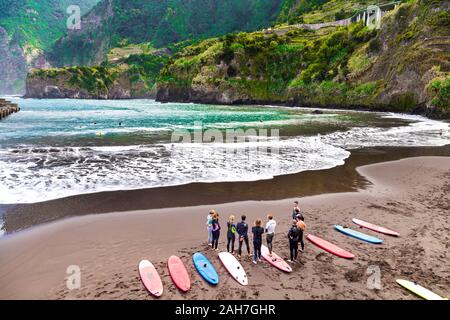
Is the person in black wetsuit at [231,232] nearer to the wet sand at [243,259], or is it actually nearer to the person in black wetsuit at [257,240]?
the wet sand at [243,259]

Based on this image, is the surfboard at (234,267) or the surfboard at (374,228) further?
the surfboard at (374,228)

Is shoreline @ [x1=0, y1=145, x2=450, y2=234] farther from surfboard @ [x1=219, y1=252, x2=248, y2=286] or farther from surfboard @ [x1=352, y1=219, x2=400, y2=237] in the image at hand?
surfboard @ [x1=219, y1=252, x2=248, y2=286]

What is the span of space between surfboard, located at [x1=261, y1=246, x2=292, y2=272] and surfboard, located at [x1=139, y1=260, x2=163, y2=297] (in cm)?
409

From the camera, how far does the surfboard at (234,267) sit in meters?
11.1

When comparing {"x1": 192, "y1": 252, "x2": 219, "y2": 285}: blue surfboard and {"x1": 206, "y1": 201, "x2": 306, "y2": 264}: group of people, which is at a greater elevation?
{"x1": 206, "y1": 201, "x2": 306, "y2": 264}: group of people

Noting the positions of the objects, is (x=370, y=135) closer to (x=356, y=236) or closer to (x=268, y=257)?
(x=356, y=236)

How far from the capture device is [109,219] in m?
16.0

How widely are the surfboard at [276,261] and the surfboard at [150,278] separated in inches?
161

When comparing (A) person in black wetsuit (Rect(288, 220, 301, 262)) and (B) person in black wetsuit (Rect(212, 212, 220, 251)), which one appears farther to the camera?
(B) person in black wetsuit (Rect(212, 212, 220, 251))

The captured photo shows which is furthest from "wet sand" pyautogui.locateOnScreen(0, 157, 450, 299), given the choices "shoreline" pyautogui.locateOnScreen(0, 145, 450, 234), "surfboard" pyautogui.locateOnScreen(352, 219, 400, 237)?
"shoreline" pyautogui.locateOnScreen(0, 145, 450, 234)

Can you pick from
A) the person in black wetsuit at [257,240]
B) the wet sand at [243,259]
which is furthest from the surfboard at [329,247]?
the person in black wetsuit at [257,240]

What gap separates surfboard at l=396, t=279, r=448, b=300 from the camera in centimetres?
997

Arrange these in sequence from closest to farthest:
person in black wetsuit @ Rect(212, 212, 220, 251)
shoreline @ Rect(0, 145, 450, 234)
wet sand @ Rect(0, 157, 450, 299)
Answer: wet sand @ Rect(0, 157, 450, 299), person in black wetsuit @ Rect(212, 212, 220, 251), shoreline @ Rect(0, 145, 450, 234)

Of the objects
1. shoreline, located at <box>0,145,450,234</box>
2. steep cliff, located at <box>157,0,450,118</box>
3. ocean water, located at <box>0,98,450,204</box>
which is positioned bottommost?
shoreline, located at <box>0,145,450,234</box>
